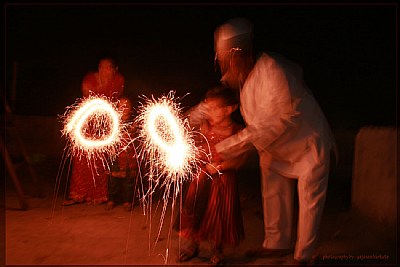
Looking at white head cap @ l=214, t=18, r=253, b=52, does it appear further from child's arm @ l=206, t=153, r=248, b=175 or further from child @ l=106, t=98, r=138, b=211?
child @ l=106, t=98, r=138, b=211

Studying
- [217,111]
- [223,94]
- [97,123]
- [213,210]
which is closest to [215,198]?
[213,210]

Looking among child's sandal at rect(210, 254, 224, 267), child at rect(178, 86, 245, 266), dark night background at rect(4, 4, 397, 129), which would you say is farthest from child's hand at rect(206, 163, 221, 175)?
dark night background at rect(4, 4, 397, 129)

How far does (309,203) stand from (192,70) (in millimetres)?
8725

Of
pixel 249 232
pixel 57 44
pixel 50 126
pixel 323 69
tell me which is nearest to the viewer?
pixel 249 232

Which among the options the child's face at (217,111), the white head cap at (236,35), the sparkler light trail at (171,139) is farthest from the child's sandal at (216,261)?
the white head cap at (236,35)

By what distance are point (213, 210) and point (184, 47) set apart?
31.6 ft

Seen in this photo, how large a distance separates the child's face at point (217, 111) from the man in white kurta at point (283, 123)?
18 centimetres

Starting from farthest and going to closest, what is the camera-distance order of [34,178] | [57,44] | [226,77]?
[57,44]
[34,178]
[226,77]

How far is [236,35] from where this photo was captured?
417cm

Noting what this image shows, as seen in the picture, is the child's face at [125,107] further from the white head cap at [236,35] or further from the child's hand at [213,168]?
the white head cap at [236,35]

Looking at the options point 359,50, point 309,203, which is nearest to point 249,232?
point 309,203

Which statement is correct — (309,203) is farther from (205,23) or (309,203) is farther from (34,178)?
(205,23)

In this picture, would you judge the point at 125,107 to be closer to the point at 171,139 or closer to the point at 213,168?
the point at 171,139

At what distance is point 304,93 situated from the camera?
4.18m
